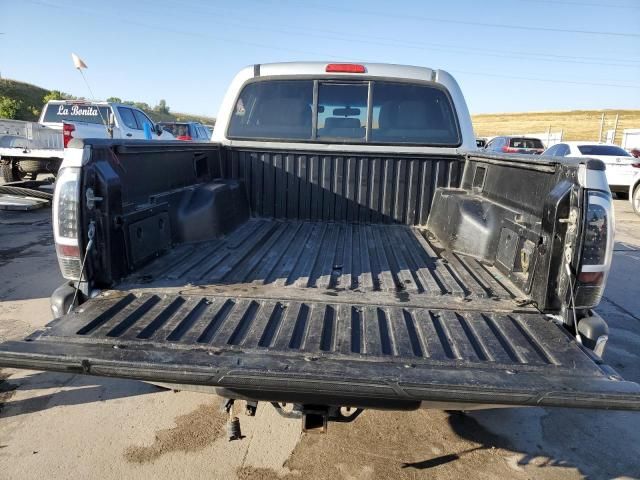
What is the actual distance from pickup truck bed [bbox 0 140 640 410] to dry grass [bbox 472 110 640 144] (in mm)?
40583

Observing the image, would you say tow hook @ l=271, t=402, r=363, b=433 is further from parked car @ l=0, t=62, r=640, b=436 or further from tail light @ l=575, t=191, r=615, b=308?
tail light @ l=575, t=191, r=615, b=308

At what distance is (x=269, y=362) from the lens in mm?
1737

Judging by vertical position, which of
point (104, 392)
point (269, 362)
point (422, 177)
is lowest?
point (104, 392)

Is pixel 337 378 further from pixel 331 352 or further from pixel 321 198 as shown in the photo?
pixel 321 198

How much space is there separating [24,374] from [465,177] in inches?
155

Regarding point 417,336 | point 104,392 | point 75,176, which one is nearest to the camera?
point 417,336

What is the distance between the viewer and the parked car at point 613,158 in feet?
44.2

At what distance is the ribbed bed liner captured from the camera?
8.46 feet

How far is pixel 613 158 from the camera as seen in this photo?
13.5 metres

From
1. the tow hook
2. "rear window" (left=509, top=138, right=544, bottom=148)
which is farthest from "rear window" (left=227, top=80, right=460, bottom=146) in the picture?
"rear window" (left=509, top=138, right=544, bottom=148)

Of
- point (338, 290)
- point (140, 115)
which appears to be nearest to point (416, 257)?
point (338, 290)

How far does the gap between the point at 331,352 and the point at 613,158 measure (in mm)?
15067

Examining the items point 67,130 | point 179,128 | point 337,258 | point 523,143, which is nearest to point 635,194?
point 523,143

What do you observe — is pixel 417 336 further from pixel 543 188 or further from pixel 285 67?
pixel 285 67
